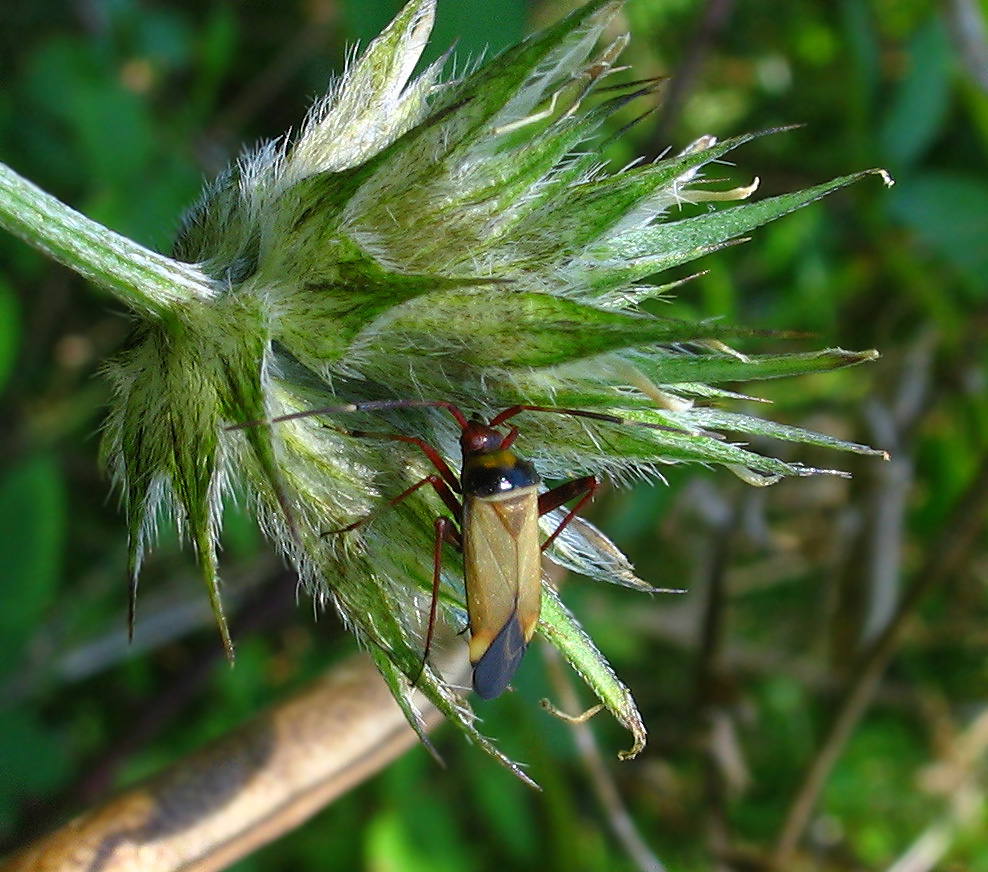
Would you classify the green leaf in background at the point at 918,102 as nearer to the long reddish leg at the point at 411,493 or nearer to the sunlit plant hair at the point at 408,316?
the sunlit plant hair at the point at 408,316

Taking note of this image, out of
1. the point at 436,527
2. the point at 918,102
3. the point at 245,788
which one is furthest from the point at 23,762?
the point at 918,102

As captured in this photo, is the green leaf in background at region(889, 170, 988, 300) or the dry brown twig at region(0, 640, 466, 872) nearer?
the dry brown twig at region(0, 640, 466, 872)

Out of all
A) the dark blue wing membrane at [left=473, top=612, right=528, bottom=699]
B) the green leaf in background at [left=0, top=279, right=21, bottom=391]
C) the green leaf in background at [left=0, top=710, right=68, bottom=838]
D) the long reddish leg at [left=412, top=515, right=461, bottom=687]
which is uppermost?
the green leaf in background at [left=0, top=279, right=21, bottom=391]

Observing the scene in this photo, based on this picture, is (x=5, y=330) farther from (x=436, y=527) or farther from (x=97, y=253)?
(x=436, y=527)

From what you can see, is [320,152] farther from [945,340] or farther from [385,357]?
[945,340]

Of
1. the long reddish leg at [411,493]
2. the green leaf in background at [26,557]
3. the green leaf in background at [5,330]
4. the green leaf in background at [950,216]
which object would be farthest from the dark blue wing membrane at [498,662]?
the green leaf in background at [950,216]

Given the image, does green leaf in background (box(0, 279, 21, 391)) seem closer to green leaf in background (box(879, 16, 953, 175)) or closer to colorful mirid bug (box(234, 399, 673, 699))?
colorful mirid bug (box(234, 399, 673, 699))

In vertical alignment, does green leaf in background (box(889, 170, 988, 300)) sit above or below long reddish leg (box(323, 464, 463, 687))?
below

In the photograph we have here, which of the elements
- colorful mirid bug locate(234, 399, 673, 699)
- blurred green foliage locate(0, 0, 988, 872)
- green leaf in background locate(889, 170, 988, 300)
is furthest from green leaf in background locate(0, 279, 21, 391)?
green leaf in background locate(889, 170, 988, 300)
